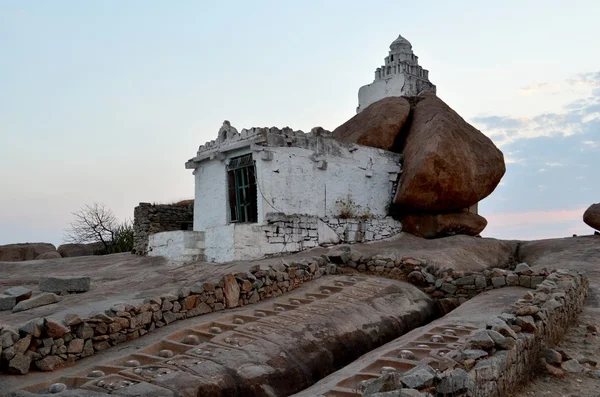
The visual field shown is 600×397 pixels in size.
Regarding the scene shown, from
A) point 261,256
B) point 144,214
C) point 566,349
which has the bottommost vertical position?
point 566,349

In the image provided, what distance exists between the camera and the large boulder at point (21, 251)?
22.9 m

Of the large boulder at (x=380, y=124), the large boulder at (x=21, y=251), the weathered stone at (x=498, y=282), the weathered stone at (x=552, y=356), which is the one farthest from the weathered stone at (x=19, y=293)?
the large boulder at (x=21, y=251)

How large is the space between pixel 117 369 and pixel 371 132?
46.6 feet

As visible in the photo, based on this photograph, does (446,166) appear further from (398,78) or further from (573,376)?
(573,376)

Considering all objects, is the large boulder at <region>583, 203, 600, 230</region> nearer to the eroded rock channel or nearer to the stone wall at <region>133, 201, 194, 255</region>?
the eroded rock channel

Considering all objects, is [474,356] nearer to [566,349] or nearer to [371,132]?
[566,349]

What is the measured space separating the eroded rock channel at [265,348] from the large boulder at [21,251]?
55.9ft

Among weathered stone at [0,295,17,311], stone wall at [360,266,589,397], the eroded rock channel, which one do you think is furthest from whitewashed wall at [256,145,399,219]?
stone wall at [360,266,589,397]

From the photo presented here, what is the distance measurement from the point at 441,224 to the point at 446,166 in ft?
6.67

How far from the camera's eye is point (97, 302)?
9.93m

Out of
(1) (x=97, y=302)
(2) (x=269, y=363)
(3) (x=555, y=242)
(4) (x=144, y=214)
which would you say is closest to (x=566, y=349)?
(2) (x=269, y=363)

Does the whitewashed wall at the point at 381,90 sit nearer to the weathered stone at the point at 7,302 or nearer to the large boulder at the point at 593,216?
the large boulder at the point at 593,216

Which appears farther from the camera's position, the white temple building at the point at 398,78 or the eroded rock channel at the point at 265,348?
the white temple building at the point at 398,78

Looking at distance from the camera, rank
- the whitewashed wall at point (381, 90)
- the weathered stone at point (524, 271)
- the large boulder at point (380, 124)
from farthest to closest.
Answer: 1. the whitewashed wall at point (381, 90)
2. the large boulder at point (380, 124)
3. the weathered stone at point (524, 271)
